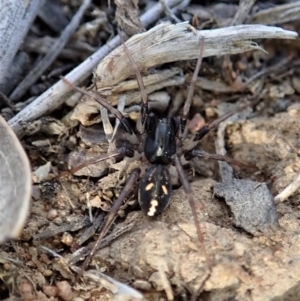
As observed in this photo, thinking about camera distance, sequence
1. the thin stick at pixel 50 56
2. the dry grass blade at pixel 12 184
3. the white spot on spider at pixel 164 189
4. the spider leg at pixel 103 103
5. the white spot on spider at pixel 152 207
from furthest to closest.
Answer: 1. the thin stick at pixel 50 56
2. the spider leg at pixel 103 103
3. the white spot on spider at pixel 164 189
4. the white spot on spider at pixel 152 207
5. the dry grass blade at pixel 12 184

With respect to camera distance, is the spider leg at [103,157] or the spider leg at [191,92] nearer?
the spider leg at [103,157]

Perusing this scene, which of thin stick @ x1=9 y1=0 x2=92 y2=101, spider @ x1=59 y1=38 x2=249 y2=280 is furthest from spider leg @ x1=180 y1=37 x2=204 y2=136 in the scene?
thin stick @ x1=9 y1=0 x2=92 y2=101

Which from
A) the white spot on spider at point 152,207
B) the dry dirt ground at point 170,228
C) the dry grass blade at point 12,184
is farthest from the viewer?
the white spot on spider at point 152,207

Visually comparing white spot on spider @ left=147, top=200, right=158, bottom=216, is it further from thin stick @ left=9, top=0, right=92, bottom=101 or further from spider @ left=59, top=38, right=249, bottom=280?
thin stick @ left=9, top=0, right=92, bottom=101

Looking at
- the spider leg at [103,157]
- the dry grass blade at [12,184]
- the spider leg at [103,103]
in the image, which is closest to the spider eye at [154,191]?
the spider leg at [103,157]

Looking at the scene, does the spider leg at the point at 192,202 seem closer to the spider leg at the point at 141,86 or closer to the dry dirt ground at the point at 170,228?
the dry dirt ground at the point at 170,228

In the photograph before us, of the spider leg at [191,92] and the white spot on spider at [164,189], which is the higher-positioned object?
the spider leg at [191,92]

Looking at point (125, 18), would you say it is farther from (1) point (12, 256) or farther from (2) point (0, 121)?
(1) point (12, 256)

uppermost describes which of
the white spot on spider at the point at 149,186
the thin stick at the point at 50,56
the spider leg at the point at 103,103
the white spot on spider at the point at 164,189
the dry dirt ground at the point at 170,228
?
the thin stick at the point at 50,56
